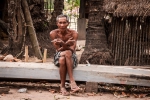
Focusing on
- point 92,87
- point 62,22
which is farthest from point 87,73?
point 62,22

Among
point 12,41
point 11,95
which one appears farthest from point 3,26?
point 11,95

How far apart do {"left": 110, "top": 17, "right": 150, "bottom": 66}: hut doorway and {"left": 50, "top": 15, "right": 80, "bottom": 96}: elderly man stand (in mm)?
2910

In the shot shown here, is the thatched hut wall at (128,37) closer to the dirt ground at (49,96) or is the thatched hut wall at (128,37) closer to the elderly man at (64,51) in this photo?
the elderly man at (64,51)

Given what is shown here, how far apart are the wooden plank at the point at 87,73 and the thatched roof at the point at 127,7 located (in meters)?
2.49

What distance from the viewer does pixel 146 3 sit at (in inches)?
286

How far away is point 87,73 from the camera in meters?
5.15

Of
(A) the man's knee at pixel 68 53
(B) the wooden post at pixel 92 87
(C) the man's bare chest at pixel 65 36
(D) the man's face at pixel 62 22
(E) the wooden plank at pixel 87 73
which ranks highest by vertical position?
(D) the man's face at pixel 62 22

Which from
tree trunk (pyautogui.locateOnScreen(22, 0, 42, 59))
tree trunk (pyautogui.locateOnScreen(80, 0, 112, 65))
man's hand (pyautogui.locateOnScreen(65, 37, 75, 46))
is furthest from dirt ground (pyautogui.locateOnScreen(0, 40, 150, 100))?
tree trunk (pyautogui.locateOnScreen(22, 0, 42, 59))

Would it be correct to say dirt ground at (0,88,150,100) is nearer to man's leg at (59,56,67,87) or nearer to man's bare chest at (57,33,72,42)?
man's leg at (59,56,67,87)

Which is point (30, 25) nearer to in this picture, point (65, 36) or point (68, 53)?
point (65, 36)

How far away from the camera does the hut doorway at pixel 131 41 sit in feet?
25.8

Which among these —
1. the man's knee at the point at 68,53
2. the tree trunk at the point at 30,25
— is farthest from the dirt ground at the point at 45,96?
the tree trunk at the point at 30,25

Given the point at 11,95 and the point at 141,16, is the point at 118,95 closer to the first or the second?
the point at 11,95

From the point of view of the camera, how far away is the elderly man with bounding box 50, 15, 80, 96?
498cm
